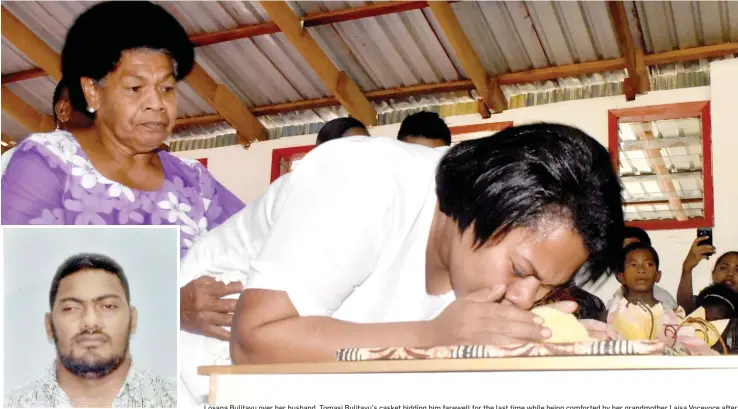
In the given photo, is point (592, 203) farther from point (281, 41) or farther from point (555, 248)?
point (281, 41)

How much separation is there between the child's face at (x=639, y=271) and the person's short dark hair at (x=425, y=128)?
0.72 metres

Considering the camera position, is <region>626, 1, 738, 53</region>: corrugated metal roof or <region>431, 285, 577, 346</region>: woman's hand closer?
<region>431, 285, 577, 346</region>: woman's hand

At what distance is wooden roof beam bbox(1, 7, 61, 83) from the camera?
4.14 metres

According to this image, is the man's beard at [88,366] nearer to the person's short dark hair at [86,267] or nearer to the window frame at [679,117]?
the person's short dark hair at [86,267]

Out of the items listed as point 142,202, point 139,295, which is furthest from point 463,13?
point 139,295

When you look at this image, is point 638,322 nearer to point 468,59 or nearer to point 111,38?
point 111,38

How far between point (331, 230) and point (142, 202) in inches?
23.9

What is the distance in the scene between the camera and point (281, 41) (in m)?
4.21

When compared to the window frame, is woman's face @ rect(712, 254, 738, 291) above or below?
below

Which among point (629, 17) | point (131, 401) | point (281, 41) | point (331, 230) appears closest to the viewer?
point (331, 230)

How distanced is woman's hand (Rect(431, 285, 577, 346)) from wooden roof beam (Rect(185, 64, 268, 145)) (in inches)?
146

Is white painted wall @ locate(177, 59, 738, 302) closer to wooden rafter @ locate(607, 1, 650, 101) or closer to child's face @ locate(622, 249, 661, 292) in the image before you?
wooden rafter @ locate(607, 1, 650, 101)

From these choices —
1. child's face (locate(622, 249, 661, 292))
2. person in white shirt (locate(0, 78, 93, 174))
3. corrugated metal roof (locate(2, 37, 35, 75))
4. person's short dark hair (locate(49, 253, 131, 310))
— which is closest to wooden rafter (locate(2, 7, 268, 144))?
corrugated metal roof (locate(2, 37, 35, 75))

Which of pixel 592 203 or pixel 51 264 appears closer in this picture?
pixel 592 203
